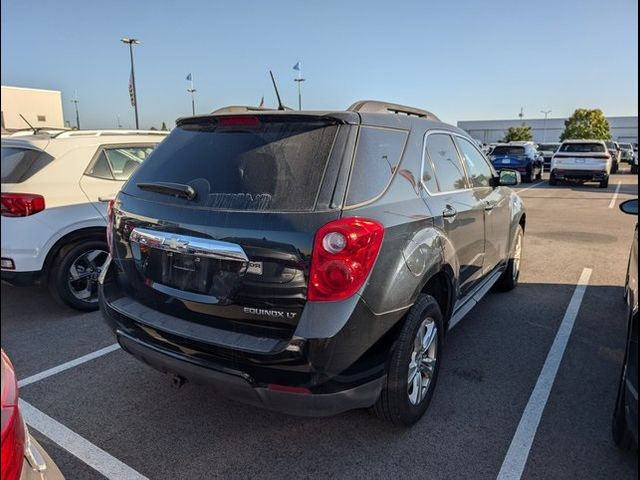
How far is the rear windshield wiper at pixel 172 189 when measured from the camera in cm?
257

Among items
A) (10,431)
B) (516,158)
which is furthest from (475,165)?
(516,158)

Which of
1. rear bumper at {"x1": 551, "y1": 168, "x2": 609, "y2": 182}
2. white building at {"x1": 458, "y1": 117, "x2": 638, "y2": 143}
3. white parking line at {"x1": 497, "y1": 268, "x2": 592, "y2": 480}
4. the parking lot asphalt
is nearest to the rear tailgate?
the parking lot asphalt

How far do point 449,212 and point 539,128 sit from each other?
11124 cm

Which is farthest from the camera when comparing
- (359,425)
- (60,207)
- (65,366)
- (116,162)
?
(116,162)

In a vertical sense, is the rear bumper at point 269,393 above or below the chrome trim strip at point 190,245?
below

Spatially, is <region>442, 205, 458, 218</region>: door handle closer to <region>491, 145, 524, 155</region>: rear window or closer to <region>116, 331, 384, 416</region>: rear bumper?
<region>116, 331, 384, 416</region>: rear bumper

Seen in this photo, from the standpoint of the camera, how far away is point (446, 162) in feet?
11.5

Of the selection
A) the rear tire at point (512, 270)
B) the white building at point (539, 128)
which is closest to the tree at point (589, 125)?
the white building at point (539, 128)

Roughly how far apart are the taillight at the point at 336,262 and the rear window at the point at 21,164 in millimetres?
3201

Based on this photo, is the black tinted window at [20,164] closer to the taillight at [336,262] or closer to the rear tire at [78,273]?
the rear tire at [78,273]

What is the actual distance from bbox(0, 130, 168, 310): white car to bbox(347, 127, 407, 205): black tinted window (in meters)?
3.04

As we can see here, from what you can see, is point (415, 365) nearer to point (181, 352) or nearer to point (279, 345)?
point (279, 345)

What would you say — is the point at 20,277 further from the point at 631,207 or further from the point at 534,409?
the point at 631,207

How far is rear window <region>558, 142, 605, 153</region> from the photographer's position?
18.2 meters
